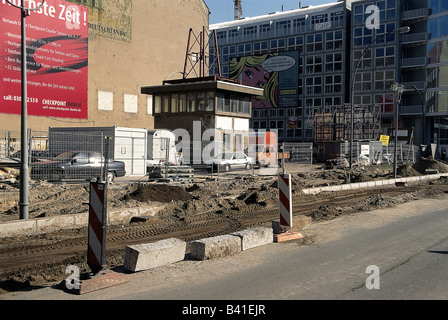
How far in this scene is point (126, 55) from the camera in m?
46.4

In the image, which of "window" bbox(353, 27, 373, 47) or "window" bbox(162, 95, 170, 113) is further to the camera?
"window" bbox(353, 27, 373, 47)

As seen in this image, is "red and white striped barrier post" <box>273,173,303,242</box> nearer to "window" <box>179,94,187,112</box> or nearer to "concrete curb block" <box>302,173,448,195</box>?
"concrete curb block" <box>302,173,448,195</box>

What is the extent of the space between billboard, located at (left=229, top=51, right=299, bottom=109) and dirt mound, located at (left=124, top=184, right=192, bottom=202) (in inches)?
2283

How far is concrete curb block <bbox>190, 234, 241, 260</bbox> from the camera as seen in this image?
7.29 meters

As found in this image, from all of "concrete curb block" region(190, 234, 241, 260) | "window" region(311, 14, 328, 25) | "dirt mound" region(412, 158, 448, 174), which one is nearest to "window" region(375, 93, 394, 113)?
"window" region(311, 14, 328, 25)

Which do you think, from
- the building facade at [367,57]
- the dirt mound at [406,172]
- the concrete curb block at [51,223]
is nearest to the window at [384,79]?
the building facade at [367,57]

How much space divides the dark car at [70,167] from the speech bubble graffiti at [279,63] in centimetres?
5706

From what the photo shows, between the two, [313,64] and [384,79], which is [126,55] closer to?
[313,64]

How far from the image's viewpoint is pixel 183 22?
53.9m

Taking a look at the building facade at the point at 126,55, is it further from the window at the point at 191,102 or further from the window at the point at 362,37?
the window at the point at 362,37

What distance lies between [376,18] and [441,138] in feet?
65.7

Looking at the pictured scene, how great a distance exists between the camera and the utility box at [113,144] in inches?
676

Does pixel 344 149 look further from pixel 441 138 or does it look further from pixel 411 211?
pixel 441 138

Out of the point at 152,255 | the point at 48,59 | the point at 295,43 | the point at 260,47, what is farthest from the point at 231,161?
the point at 260,47
